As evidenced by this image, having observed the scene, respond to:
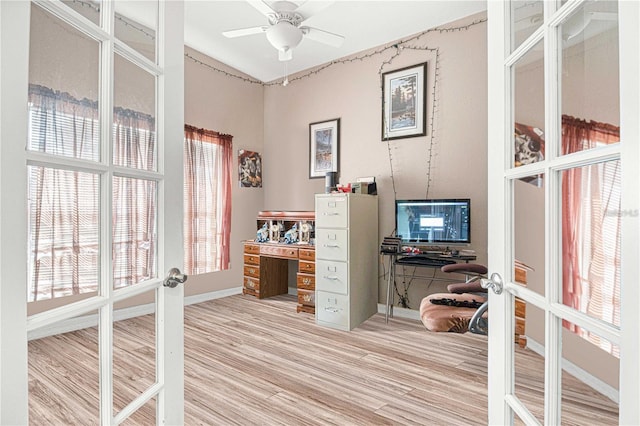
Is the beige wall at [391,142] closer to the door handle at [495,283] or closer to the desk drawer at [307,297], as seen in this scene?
the desk drawer at [307,297]

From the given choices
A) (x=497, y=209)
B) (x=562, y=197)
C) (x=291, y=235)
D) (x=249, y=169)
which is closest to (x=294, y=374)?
(x=497, y=209)

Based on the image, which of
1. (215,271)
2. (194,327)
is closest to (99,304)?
(194,327)

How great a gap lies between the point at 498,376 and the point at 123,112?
4.52 feet

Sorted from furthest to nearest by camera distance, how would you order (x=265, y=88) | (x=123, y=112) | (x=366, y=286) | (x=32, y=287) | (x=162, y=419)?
(x=265, y=88), (x=366, y=286), (x=162, y=419), (x=123, y=112), (x=32, y=287)

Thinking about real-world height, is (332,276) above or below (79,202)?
below

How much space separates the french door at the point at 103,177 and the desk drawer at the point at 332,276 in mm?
2352

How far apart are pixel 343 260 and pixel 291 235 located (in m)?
1.25

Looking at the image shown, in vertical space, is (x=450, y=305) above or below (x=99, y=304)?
below

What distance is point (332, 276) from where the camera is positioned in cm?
355

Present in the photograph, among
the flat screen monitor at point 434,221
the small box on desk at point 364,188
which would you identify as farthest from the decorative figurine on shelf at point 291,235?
the flat screen monitor at point 434,221

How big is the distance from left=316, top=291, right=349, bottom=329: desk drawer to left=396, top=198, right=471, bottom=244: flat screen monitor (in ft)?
2.86

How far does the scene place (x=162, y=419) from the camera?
1.13 m

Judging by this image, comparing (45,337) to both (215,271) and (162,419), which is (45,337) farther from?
(215,271)

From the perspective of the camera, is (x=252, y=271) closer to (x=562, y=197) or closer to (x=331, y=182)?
(x=331, y=182)
